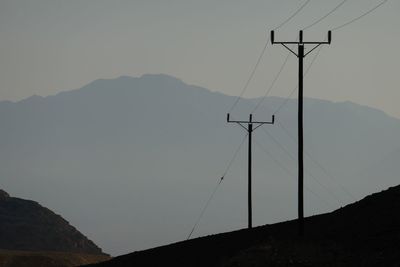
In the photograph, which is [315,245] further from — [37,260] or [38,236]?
[38,236]

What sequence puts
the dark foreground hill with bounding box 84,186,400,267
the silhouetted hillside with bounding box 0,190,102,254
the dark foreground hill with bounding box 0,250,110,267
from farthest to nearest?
the silhouetted hillside with bounding box 0,190,102,254 < the dark foreground hill with bounding box 0,250,110,267 < the dark foreground hill with bounding box 84,186,400,267

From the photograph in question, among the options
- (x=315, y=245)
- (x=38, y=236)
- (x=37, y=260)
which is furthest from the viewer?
(x=38, y=236)

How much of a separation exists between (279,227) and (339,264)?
20.5m

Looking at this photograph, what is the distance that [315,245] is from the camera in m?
37.2

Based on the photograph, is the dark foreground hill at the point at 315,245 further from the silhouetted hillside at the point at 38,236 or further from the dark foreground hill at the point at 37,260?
the silhouetted hillside at the point at 38,236

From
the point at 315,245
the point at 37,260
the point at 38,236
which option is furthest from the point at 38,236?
the point at 315,245

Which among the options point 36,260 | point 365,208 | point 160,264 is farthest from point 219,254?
point 36,260

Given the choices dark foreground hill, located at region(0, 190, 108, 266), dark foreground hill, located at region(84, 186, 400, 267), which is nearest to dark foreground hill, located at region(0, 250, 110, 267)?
dark foreground hill, located at region(84, 186, 400, 267)

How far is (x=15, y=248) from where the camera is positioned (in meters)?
180

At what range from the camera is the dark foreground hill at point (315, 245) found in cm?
3494

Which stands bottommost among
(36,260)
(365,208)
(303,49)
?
(36,260)

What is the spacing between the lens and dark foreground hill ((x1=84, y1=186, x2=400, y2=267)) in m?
34.9

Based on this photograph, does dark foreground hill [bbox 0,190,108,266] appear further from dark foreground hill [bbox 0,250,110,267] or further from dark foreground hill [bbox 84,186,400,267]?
dark foreground hill [bbox 84,186,400,267]

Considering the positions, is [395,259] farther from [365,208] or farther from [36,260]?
[36,260]
